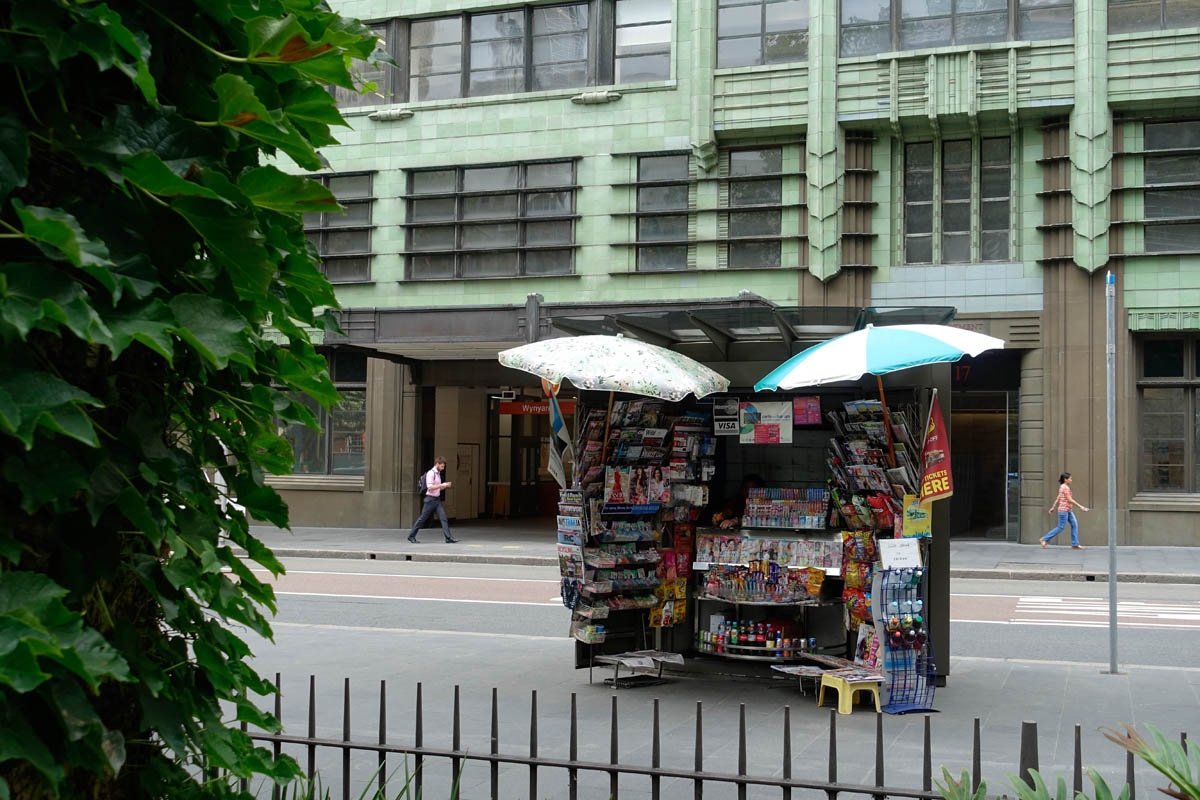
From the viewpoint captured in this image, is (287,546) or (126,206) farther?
(287,546)

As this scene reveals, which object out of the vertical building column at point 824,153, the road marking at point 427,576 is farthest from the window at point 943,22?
the road marking at point 427,576

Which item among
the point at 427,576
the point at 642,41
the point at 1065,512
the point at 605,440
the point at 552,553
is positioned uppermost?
the point at 642,41

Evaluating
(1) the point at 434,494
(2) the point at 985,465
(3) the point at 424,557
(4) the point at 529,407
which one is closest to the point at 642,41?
(4) the point at 529,407

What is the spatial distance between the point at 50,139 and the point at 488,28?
91.5ft

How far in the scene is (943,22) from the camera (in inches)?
984

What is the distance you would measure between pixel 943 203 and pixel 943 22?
12.4 ft

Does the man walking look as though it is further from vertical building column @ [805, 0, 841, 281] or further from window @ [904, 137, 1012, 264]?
window @ [904, 137, 1012, 264]

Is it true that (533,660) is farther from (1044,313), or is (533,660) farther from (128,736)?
(1044,313)

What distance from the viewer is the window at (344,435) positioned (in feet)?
98.6

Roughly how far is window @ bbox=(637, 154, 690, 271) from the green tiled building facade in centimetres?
6

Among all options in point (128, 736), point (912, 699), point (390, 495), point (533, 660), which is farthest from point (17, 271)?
point (390, 495)

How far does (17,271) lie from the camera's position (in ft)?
6.70

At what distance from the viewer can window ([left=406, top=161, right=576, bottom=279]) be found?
27672 millimetres

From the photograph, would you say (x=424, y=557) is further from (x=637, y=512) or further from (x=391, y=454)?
(x=637, y=512)
